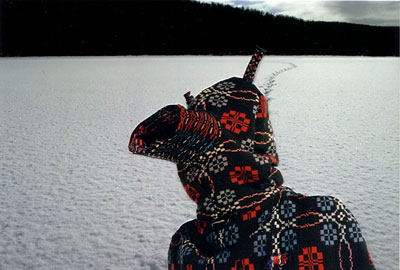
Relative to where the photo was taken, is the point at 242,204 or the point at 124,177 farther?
the point at 124,177

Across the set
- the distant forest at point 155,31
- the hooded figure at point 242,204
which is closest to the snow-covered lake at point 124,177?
the hooded figure at point 242,204

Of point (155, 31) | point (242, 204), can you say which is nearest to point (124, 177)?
point (242, 204)

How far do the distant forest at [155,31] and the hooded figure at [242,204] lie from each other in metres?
11.9

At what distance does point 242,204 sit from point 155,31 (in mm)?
17706

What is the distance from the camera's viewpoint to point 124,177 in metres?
1.38

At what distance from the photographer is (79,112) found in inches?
106

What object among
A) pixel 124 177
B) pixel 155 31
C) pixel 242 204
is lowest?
pixel 124 177

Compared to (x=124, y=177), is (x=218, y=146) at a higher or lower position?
higher

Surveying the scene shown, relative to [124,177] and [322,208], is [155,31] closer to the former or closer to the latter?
[124,177]

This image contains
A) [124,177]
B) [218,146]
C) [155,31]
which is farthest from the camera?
[155,31]

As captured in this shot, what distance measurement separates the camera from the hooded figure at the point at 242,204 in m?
0.49

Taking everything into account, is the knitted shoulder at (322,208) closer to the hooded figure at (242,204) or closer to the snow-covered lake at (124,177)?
the hooded figure at (242,204)

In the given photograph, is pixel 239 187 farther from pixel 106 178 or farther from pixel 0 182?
pixel 0 182

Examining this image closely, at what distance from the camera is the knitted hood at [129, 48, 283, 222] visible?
1.56ft
